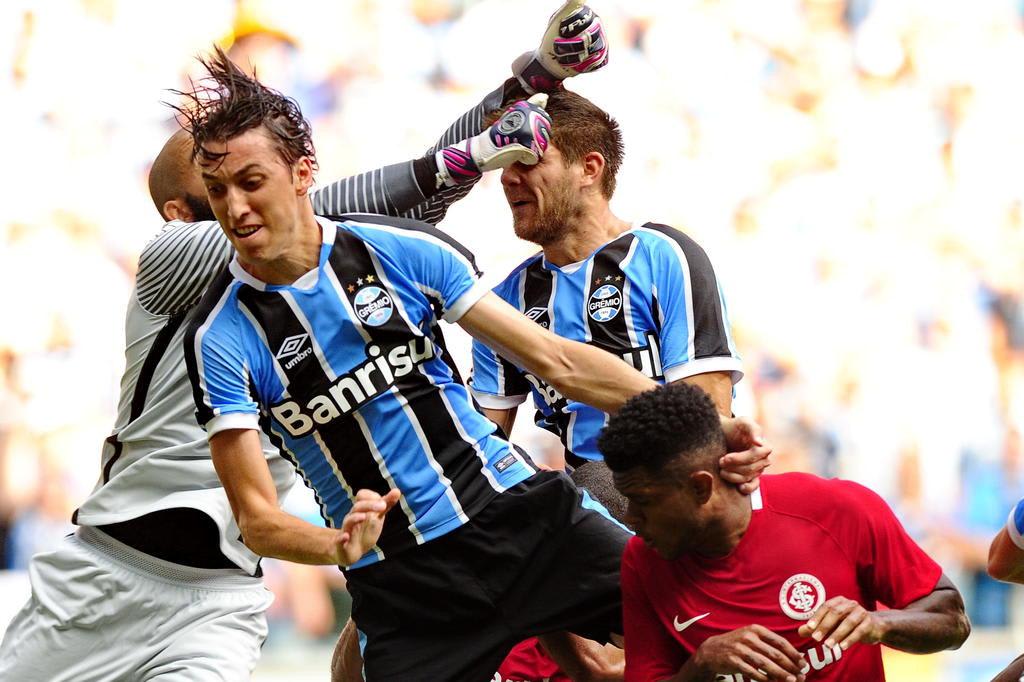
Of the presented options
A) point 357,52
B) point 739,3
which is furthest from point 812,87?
point 357,52

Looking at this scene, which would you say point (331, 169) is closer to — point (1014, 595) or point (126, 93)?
point (126, 93)

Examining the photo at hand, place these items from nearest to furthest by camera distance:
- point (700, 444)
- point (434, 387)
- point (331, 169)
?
point (700, 444), point (434, 387), point (331, 169)

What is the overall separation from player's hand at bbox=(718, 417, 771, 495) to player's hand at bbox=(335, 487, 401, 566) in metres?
0.66

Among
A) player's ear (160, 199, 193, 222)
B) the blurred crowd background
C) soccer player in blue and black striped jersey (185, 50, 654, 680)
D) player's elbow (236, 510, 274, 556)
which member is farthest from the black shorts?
the blurred crowd background

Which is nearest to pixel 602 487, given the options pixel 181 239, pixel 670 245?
pixel 670 245

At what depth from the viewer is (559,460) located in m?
7.52

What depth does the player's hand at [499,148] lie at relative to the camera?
11.0 feet

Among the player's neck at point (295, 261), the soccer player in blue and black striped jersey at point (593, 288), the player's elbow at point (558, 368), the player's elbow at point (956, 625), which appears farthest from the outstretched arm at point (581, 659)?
the player's neck at point (295, 261)

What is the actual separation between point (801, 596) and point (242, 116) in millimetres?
1520

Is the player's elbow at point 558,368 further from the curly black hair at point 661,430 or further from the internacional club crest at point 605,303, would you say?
the internacional club crest at point 605,303

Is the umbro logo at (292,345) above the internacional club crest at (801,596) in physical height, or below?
above

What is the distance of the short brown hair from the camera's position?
12.5 ft

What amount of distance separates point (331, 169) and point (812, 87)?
3116 millimetres

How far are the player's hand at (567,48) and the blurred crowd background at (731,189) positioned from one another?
13.5ft
